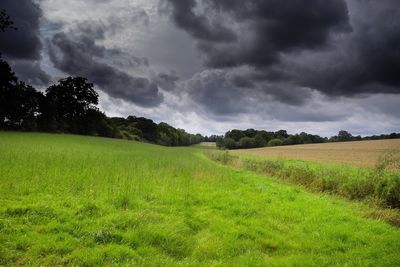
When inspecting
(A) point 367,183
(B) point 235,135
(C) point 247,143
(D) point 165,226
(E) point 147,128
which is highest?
(E) point 147,128

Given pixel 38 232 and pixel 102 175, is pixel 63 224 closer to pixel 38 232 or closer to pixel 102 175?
pixel 38 232

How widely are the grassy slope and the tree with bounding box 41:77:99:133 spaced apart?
230 ft

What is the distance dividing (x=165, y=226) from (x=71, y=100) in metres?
83.4

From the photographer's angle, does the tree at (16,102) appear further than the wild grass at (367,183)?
Yes

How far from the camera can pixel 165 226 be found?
10953mm

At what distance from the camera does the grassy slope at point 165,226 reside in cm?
879

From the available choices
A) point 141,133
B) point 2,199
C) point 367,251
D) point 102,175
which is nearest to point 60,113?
point 141,133

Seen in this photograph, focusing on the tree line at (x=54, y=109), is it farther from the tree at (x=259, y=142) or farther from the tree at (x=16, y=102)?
the tree at (x=259, y=142)

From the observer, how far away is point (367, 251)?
10.4 meters

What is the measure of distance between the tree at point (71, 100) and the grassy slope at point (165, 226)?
230 feet

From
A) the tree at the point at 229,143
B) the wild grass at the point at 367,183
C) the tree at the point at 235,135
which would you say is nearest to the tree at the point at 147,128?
the tree at the point at 229,143

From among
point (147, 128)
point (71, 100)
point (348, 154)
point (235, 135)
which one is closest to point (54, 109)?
point (71, 100)

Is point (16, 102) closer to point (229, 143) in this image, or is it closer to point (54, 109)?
point (54, 109)

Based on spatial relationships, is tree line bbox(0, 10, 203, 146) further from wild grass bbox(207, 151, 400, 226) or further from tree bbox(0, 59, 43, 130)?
wild grass bbox(207, 151, 400, 226)
